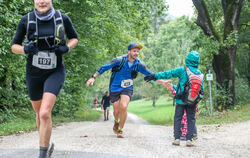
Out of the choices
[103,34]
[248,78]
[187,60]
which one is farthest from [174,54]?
[187,60]

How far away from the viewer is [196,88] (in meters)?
6.04

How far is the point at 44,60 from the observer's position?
3.86 metres

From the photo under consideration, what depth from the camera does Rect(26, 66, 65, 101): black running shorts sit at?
385 centimetres

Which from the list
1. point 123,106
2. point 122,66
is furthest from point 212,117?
point 122,66

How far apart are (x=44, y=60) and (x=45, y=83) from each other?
0.29 meters

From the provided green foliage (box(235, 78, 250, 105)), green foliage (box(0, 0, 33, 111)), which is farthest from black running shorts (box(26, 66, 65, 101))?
green foliage (box(235, 78, 250, 105))

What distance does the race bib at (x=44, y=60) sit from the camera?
3.86 m

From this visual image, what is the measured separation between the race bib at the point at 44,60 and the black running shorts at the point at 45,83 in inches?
5.6

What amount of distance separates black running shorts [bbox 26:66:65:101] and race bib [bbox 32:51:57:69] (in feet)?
0.46

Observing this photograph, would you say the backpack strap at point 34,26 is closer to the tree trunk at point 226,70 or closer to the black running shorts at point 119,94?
Answer: the black running shorts at point 119,94

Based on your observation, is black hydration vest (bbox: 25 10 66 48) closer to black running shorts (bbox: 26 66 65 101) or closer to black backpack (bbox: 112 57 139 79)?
black running shorts (bbox: 26 66 65 101)

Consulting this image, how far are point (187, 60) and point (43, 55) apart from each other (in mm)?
3327

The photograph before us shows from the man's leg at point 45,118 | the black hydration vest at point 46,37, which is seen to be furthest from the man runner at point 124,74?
the man's leg at point 45,118

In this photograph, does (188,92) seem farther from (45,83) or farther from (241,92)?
(241,92)
